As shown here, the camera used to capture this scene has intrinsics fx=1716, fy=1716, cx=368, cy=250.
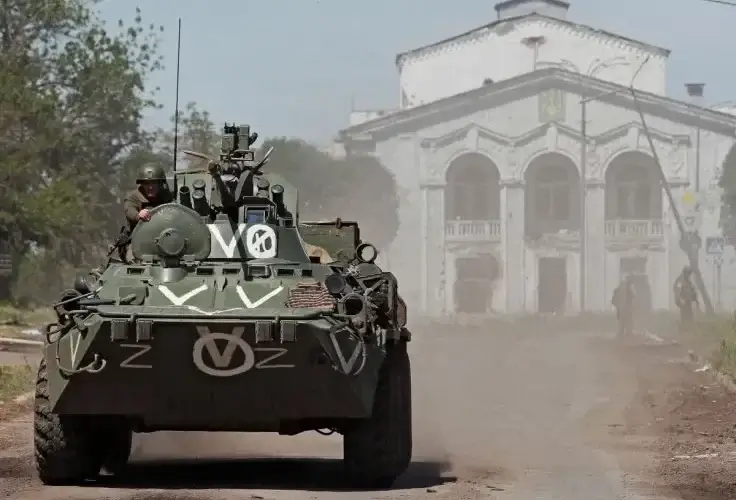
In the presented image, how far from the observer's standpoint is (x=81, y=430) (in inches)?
437

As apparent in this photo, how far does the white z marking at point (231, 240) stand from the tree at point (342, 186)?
32.7 metres

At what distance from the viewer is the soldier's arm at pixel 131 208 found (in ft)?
40.7

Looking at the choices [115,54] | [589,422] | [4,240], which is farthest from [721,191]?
[589,422]

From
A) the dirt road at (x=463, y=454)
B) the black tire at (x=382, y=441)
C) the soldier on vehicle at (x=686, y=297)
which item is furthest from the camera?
the soldier on vehicle at (x=686, y=297)

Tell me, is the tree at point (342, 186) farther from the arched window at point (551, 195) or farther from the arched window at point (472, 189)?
the arched window at point (551, 195)

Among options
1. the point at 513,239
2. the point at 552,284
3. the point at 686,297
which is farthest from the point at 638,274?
the point at 686,297

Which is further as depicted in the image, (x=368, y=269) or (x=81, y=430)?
(x=368, y=269)

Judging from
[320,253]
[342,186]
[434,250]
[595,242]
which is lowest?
[320,253]

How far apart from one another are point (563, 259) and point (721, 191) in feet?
19.8

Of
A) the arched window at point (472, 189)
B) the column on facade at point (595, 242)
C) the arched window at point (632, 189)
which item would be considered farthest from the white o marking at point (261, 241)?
the arched window at point (472, 189)

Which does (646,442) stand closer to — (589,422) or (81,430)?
(589,422)

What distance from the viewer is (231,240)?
11.9m

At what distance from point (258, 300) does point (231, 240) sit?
1.34m

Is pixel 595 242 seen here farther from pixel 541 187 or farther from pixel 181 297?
pixel 181 297
